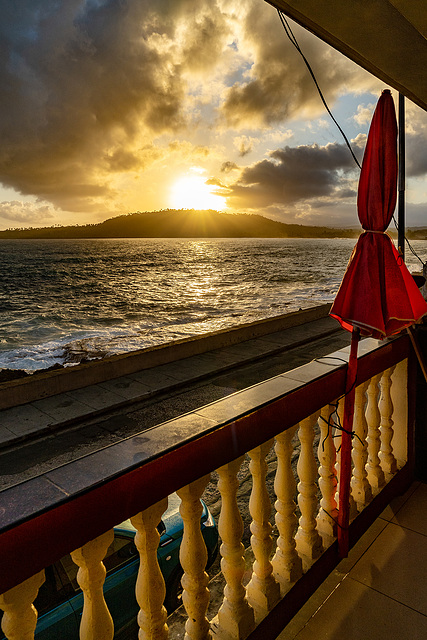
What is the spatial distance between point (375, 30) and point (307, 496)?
3324 mm

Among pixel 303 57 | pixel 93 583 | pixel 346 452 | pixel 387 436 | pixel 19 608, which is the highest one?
pixel 303 57

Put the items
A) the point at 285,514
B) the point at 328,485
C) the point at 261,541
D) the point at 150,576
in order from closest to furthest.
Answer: the point at 150,576 < the point at 261,541 < the point at 285,514 < the point at 328,485

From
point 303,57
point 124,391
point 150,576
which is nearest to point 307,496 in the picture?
point 150,576

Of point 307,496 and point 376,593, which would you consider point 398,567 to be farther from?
point 307,496

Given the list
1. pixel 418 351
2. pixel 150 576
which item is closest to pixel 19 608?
pixel 150 576

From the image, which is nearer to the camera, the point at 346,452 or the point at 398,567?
the point at 346,452

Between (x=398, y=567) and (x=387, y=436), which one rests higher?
(x=387, y=436)

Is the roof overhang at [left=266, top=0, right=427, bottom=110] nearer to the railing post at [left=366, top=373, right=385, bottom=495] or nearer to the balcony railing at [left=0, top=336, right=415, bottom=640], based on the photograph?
the balcony railing at [left=0, top=336, right=415, bottom=640]

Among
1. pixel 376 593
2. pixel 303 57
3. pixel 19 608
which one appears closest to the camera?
pixel 19 608

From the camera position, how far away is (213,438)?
1606 millimetres

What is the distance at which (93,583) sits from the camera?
131 centimetres

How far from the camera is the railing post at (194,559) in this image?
5.15ft

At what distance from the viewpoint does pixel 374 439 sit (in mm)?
3025

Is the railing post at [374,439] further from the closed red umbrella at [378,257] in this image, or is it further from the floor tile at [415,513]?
the closed red umbrella at [378,257]
